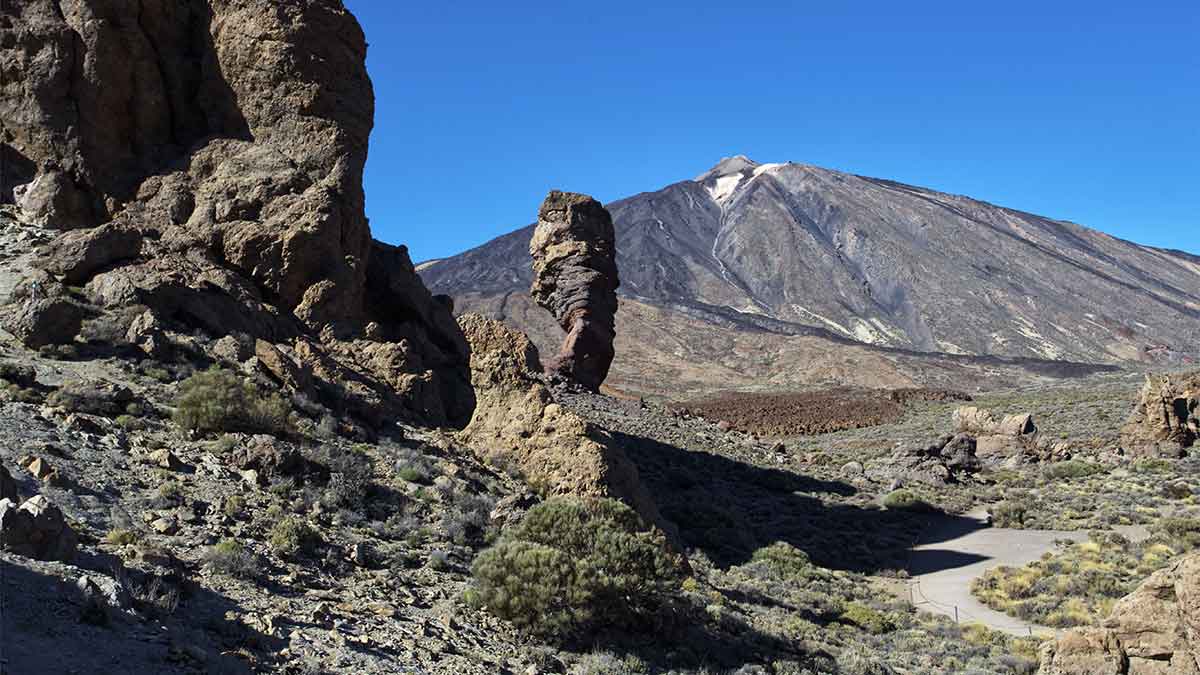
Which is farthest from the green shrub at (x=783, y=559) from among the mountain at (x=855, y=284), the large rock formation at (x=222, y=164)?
the mountain at (x=855, y=284)

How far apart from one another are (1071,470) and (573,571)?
2284 cm

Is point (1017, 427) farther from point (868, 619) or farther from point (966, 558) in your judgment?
point (868, 619)

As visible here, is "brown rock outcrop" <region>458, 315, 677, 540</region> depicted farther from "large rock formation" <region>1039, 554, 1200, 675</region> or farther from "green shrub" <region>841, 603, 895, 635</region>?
"large rock formation" <region>1039, 554, 1200, 675</region>

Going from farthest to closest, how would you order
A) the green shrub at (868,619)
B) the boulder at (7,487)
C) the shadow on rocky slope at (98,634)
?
the green shrub at (868,619)
the boulder at (7,487)
the shadow on rocky slope at (98,634)

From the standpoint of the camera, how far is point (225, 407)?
9.63 meters

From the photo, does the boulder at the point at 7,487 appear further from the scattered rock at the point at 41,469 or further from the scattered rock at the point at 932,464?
the scattered rock at the point at 932,464

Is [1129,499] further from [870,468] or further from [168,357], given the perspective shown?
[168,357]

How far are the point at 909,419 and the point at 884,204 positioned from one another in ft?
465

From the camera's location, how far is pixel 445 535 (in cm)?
903

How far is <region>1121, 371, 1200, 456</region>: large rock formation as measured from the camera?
27.4 metres

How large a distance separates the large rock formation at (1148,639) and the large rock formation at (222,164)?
8.87 metres

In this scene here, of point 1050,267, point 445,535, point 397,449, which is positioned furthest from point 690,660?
point 1050,267

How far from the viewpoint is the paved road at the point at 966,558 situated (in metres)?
12.8

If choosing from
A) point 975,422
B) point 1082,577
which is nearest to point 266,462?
point 1082,577
